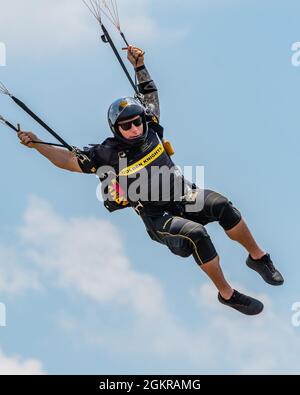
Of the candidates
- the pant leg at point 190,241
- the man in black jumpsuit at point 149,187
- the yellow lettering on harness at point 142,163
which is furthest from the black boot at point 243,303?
the yellow lettering on harness at point 142,163

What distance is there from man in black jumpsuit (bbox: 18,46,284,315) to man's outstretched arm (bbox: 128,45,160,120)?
509mm

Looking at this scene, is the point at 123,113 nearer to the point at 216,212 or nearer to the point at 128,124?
the point at 128,124

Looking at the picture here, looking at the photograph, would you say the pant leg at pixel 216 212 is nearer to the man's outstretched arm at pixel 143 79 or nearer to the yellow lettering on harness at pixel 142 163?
the yellow lettering on harness at pixel 142 163

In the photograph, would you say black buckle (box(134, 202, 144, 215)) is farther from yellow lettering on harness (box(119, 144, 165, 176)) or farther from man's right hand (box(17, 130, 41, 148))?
man's right hand (box(17, 130, 41, 148))

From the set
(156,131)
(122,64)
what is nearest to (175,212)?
(156,131)

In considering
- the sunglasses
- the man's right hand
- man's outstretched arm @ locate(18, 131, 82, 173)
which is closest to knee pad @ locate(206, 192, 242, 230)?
the sunglasses

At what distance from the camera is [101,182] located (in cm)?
1232

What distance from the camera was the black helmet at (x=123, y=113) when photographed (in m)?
12.2

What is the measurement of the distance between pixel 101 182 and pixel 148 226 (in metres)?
0.91

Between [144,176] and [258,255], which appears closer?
[144,176]

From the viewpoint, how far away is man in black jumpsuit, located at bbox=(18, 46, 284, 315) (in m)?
12.1

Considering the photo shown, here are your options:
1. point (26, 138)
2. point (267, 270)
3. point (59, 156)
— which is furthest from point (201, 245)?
point (26, 138)

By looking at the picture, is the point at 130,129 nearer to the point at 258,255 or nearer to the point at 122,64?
the point at 122,64

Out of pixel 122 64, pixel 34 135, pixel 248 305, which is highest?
pixel 122 64
